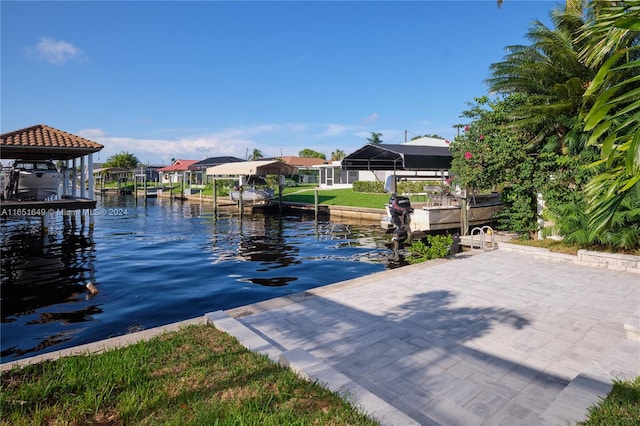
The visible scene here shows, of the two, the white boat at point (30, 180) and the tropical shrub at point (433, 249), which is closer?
the tropical shrub at point (433, 249)

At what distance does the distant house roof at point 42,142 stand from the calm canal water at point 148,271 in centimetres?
388

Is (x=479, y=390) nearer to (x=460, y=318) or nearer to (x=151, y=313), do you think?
(x=460, y=318)

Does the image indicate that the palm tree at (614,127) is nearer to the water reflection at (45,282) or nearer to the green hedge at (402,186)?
the water reflection at (45,282)

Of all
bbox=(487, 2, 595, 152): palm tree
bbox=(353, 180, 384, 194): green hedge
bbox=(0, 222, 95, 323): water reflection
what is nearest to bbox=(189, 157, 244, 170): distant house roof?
bbox=(353, 180, 384, 194): green hedge

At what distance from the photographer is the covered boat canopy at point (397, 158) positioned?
1448cm

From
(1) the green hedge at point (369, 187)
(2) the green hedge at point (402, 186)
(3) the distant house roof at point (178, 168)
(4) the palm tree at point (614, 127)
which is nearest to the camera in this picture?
(4) the palm tree at point (614, 127)

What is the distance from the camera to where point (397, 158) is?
15680 millimetres

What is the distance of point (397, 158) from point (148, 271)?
1025 centimetres

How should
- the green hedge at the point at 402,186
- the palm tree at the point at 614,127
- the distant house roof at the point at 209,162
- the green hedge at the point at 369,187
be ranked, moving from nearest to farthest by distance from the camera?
the palm tree at the point at 614,127 < the green hedge at the point at 402,186 < the green hedge at the point at 369,187 < the distant house roof at the point at 209,162

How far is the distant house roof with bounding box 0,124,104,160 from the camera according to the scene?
13820 mm

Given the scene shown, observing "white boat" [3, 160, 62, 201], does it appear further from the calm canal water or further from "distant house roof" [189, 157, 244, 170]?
"distant house roof" [189, 157, 244, 170]

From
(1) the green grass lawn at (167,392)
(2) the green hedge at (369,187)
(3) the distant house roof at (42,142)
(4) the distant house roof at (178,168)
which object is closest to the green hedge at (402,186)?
(2) the green hedge at (369,187)

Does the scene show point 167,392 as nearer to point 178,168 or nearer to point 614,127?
point 614,127

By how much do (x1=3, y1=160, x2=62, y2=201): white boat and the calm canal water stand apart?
84.3 inches
